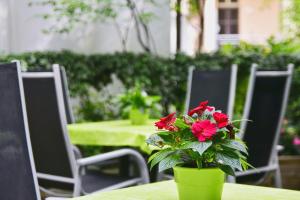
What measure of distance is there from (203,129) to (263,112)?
7.57 ft

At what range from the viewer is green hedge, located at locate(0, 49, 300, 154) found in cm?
663

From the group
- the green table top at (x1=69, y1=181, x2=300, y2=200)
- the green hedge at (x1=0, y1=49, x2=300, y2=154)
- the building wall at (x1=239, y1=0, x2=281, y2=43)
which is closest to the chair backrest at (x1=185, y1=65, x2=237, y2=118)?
the green hedge at (x1=0, y1=49, x2=300, y2=154)

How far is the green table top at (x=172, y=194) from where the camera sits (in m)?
2.20

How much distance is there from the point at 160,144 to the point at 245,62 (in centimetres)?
502

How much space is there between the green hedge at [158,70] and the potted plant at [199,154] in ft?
15.0

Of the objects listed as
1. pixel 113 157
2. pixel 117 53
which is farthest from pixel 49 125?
pixel 117 53

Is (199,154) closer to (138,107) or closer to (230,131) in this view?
(230,131)

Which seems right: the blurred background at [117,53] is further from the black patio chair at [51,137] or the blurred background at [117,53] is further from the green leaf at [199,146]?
the green leaf at [199,146]

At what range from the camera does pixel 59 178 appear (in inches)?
148

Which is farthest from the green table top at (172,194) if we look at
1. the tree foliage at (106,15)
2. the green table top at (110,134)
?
the tree foliage at (106,15)

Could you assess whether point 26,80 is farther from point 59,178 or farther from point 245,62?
point 245,62

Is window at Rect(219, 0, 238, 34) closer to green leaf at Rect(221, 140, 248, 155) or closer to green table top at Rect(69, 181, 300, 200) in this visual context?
green table top at Rect(69, 181, 300, 200)

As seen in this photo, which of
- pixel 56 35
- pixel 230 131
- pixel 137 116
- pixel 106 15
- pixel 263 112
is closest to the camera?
pixel 230 131

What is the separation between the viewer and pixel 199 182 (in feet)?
6.61
